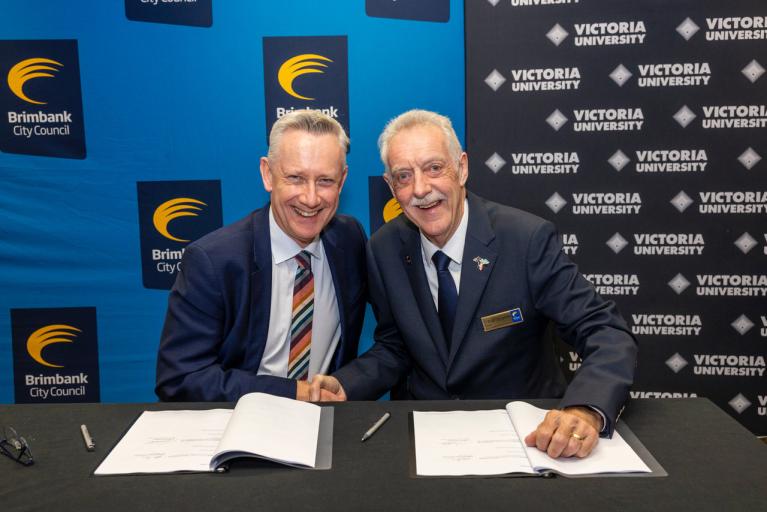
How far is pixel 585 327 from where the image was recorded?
1.96m

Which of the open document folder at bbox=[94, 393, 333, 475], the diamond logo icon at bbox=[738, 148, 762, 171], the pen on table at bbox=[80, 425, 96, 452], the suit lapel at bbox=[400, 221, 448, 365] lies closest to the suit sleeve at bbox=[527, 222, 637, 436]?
the suit lapel at bbox=[400, 221, 448, 365]

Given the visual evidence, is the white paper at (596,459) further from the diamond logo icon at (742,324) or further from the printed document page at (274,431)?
the diamond logo icon at (742,324)

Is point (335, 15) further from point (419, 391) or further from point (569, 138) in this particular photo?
point (419, 391)

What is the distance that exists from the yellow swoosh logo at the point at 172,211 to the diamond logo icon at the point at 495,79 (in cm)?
172

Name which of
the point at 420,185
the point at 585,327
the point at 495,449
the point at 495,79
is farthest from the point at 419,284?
the point at 495,79

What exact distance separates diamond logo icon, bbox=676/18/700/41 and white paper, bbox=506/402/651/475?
2621mm

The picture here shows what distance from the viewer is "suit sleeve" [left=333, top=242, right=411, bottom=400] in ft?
7.08

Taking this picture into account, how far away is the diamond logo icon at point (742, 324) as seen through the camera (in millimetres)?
3412

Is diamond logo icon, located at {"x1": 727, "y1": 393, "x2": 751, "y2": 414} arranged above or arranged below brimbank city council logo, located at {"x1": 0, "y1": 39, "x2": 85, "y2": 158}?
below

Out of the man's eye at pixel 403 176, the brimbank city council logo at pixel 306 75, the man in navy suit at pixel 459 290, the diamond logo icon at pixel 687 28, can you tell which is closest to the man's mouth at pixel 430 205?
the man in navy suit at pixel 459 290

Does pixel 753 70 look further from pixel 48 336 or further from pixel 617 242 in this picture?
pixel 48 336

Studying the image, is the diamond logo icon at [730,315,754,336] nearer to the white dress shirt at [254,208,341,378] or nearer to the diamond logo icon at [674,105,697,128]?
the diamond logo icon at [674,105,697,128]

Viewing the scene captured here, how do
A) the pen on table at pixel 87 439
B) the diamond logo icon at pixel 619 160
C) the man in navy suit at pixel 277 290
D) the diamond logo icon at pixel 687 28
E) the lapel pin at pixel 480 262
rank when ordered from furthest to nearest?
1. the diamond logo icon at pixel 619 160
2. the diamond logo icon at pixel 687 28
3. the lapel pin at pixel 480 262
4. the man in navy suit at pixel 277 290
5. the pen on table at pixel 87 439

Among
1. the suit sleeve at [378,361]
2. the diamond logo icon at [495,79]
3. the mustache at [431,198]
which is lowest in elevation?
the suit sleeve at [378,361]
